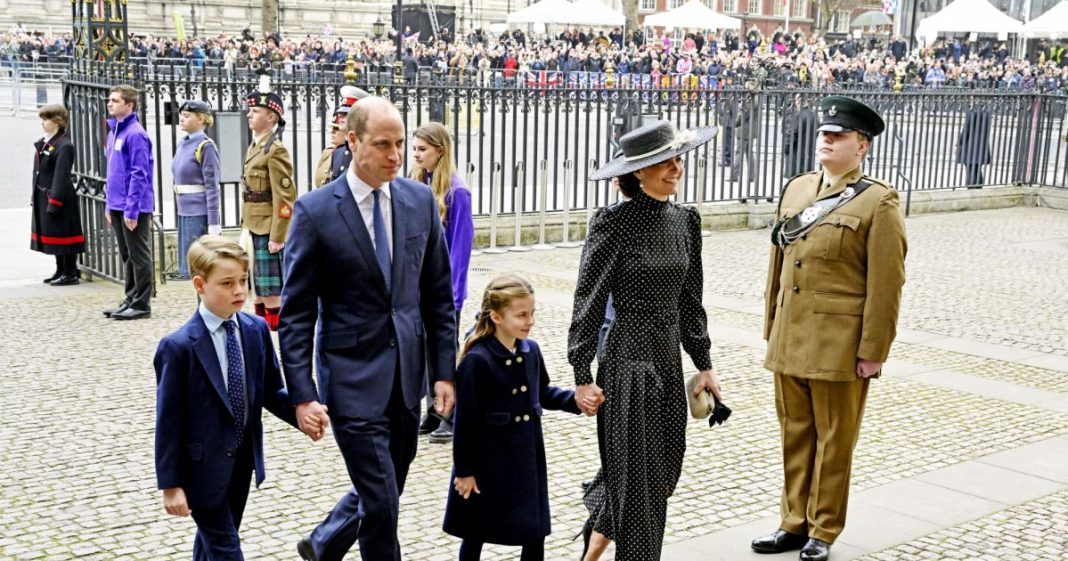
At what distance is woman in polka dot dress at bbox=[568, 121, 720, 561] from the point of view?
4.38 meters

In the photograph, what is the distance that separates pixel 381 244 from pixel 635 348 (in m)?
0.97

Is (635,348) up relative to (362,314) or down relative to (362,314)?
down

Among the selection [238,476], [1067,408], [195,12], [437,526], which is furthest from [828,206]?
[195,12]

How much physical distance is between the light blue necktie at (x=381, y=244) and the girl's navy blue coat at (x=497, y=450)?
0.45 m

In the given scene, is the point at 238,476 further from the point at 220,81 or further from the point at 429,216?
the point at 220,81

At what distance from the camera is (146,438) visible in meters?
6.61

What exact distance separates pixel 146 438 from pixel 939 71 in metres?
32.1

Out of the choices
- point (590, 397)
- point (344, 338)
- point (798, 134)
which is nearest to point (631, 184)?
point (590, 397)

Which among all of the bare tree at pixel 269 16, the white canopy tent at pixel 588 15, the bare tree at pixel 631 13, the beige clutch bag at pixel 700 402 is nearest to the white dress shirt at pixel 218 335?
the beige clutch bag at pixel 700 402

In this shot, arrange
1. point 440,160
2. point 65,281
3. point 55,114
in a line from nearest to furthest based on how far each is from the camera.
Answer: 1. point 440,160
2. point 55,114
3. point 65,281

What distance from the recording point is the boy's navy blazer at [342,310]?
4023mm

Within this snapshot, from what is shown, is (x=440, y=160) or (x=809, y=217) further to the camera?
(x=440, y=160)

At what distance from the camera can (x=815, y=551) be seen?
5082 millimetres

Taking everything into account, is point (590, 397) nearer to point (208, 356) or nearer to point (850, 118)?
point (208, 356)
